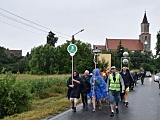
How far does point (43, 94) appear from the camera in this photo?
79.8 ft

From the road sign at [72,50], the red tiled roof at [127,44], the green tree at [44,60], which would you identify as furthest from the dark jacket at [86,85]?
the red tiled roof at [127,44]

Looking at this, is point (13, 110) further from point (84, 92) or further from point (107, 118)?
point (107, 118)

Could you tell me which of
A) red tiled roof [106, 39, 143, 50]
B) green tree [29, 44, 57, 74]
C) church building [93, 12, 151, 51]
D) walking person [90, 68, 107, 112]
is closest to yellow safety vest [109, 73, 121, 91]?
walking person [90, 68, 107, 112]

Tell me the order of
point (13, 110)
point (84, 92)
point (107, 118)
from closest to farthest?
1. point (107, 118)
2. point (84, 92)
3. point (13, 110)

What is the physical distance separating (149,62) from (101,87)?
109166mm

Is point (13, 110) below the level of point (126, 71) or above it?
below

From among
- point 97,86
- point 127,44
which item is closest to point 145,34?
point 127,44

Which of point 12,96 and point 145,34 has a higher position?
point 145,34

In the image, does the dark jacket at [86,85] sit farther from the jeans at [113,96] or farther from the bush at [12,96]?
the bush at [12,96]

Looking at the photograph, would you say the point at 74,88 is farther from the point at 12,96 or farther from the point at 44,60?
the point at 44,60

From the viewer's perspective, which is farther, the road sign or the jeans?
the road sign

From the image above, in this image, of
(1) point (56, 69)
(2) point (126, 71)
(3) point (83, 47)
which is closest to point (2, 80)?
(2) point (126, 71)

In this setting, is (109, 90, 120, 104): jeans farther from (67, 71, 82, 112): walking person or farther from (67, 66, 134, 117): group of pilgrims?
(67, 71, 82, 112): walking person

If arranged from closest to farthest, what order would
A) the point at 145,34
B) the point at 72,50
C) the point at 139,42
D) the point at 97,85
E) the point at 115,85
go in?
1. the point at 115,85
2. the point at 97,85
3. the point at 72,50
4. the point at 145,34
5. the point at 139,42
